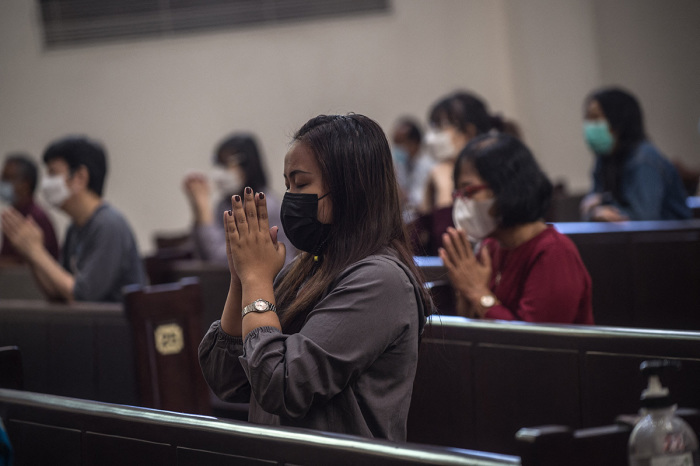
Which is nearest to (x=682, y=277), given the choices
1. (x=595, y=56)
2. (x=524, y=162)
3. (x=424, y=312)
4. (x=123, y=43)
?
(x=524, y=162)

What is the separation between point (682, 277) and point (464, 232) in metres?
1.51

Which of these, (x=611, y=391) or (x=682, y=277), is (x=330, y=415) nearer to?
(x=611, y=391)

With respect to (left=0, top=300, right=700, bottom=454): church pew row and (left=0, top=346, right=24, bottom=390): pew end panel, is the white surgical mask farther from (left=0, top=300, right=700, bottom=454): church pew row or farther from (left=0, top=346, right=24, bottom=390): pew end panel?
(left=0, top=300, right=700, bottom=454): church pew row

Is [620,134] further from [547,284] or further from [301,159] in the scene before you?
[301,159]

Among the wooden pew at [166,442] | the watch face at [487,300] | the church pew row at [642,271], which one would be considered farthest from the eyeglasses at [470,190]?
the wooden pew at [166,442]

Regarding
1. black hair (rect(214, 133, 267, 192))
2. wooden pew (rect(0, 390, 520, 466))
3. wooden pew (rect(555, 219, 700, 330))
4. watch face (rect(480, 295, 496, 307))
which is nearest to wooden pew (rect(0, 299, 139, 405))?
wooden pew (rect(0, 390, 520, 466))

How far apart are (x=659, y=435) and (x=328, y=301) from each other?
26.0 inches

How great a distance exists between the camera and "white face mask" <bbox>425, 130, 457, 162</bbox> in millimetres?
4914

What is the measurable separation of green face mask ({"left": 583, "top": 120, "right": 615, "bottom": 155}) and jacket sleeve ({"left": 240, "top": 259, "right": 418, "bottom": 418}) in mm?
3144

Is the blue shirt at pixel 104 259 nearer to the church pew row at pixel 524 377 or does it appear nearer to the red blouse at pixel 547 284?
the church pew row at pixel 524 377

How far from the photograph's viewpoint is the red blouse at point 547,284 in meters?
2.58

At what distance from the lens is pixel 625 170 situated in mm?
4340

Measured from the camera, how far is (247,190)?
1.72 metres

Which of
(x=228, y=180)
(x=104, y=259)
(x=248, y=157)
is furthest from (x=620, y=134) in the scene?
(x=104, y=259)
